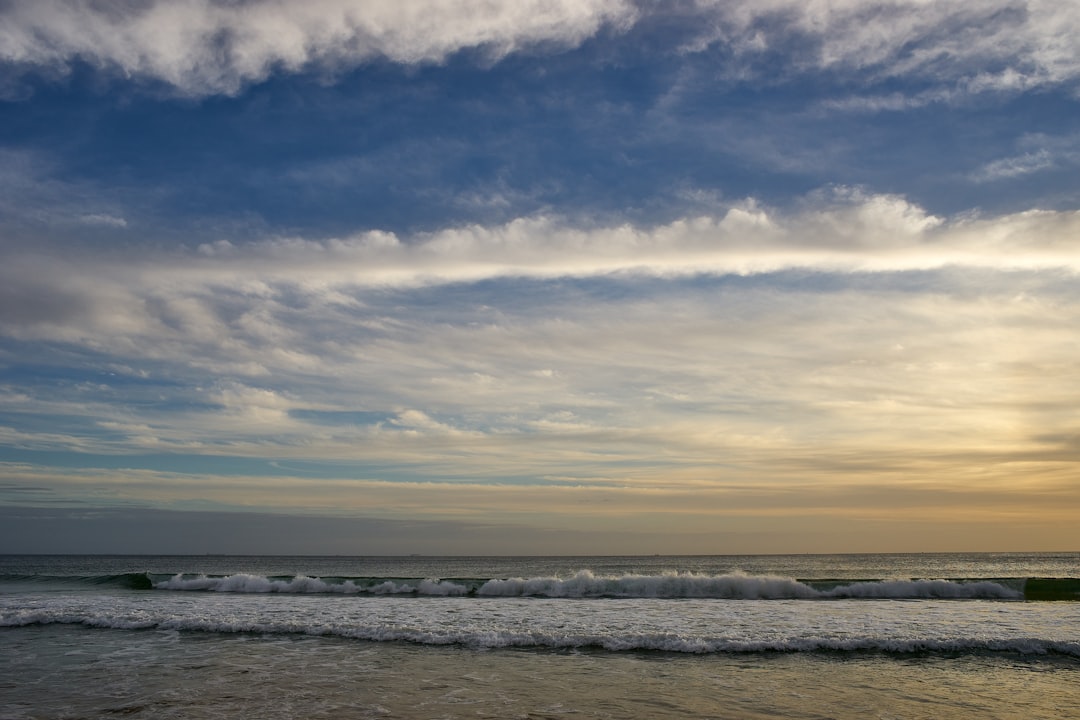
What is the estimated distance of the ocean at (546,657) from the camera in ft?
41.3

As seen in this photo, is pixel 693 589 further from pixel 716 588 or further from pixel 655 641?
pixel 655 641

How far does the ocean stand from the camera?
41.3ft

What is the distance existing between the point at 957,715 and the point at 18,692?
18.5m

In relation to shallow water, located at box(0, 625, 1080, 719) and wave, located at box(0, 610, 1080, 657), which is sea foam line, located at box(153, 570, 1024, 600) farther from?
shallow water, located at box(0, 625, 1080, 719)

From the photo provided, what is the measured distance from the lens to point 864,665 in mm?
16453

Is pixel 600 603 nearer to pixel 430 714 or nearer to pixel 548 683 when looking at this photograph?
pixel 548 683

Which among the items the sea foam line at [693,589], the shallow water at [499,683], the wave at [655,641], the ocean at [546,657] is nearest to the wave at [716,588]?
the sea foam line at [693,589]

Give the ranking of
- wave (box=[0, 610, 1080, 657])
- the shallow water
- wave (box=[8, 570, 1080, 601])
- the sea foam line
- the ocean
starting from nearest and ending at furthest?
the shallow water → the ocean → wave (box=[0, 610, 1080, 657]) → wave (box=[8, 570, 1080, 601]) → the sea foam line

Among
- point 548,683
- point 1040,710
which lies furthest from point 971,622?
point 548,683

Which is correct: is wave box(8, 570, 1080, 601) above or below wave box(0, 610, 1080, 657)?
below

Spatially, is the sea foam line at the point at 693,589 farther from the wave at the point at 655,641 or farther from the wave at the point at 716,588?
the wave at the point at 655,641

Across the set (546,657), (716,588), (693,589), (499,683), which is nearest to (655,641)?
(546,657)

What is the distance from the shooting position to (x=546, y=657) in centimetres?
1752

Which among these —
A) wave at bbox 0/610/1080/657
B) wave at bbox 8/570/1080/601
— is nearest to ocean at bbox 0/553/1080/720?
wave at bbox 0/610/1080/657
